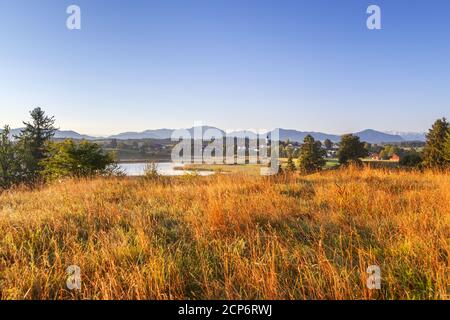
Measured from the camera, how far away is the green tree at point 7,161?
79.9 feet

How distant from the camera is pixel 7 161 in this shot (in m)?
24.9

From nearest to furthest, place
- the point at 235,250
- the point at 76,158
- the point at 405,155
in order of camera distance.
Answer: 1. the point at 235,250
2. the point at 76,158
3. the point at 405,155

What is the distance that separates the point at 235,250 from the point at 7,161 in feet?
95.9

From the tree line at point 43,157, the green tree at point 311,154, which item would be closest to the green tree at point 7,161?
the tree line at point 43,157

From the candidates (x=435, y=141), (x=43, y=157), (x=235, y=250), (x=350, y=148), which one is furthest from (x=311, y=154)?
(x=235, y=250)

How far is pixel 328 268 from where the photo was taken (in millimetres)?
2377

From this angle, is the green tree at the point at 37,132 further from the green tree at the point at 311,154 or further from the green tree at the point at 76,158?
the green tree at the point at 311,154

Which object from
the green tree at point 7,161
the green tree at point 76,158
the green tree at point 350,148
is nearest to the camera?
the green tree at point 76,158

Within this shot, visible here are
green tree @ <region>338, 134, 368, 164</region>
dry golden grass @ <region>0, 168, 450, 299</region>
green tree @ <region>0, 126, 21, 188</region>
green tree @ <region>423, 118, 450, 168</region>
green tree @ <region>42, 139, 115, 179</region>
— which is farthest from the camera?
green tree @ <region>423, 118, 450, 168</region>

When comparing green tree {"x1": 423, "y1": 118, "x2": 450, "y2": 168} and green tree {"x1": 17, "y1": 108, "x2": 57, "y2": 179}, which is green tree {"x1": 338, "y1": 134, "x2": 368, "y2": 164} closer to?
green tree {"x1": 423, "y1": 118, "x2": 450, "y2": 168}

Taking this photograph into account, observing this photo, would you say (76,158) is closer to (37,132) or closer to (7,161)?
(7,161)

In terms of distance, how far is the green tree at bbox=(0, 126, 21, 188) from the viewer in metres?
24.3

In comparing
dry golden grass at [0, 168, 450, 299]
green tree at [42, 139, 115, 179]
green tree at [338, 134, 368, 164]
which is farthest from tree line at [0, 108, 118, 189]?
green tree at [338, 134, 368, 164]
